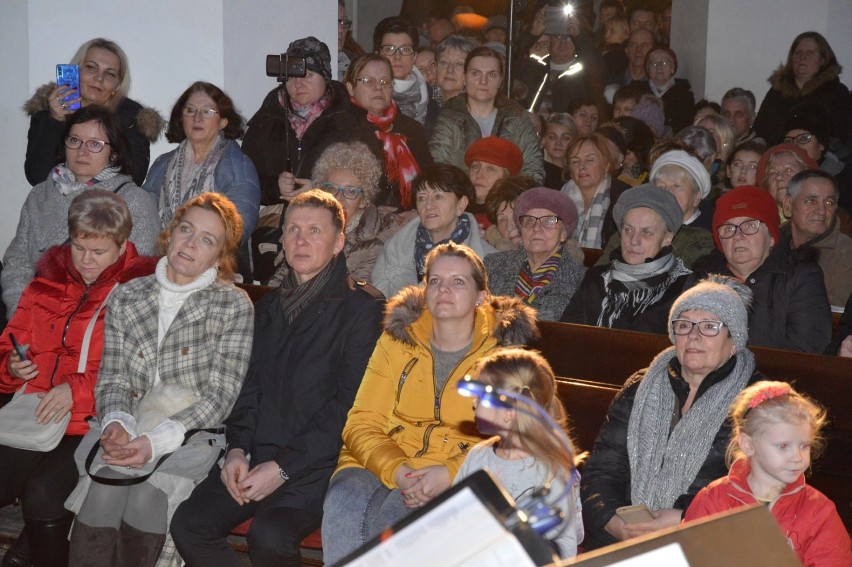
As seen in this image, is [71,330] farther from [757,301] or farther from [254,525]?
[757,301]

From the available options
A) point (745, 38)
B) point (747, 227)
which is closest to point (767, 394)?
point (747, 227)

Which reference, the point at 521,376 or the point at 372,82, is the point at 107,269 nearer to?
the point at 521,376

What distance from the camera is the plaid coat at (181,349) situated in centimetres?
383

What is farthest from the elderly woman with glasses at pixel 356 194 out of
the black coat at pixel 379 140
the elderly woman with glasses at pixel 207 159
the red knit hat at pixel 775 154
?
the red knit hat at pixel 775 154

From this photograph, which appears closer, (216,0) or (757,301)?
(757,301)

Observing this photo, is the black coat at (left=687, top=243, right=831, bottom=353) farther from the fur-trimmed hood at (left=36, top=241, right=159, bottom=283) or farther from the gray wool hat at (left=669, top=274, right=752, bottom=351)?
the fur-trimmed hood at (left=36, top=241, right=159, bottom=283)

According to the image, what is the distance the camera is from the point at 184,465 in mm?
3680

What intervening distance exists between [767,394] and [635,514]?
0.58 metres

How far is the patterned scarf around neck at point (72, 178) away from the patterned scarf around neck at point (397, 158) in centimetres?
141

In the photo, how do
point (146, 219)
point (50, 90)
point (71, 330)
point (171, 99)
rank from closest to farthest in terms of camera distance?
1. point (71, 330)
2. point (146, 219)
3. point (50, 90)
4. point (171, 99)

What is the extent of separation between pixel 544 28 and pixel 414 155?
356 cm

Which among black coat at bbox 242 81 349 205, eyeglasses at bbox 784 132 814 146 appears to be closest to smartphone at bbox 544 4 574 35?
eyeglasses at bbox 784 132 814 146

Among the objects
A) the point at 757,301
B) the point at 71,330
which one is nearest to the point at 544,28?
the point at 757,301

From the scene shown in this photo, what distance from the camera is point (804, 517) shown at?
108 inches
